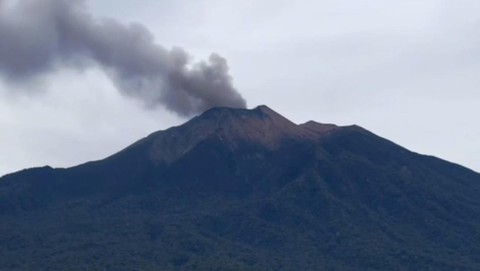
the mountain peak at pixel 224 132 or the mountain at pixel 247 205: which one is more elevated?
the mountain peak at pixel 224 132

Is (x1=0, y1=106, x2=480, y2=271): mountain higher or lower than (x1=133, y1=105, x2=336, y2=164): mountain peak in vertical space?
lower

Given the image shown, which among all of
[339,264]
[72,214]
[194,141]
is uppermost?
[194,141]

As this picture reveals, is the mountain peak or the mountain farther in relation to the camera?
the mountain peak

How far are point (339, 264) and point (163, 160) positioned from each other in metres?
38.4

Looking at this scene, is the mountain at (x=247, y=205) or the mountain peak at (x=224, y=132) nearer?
the mountain at (x=247, y=205)

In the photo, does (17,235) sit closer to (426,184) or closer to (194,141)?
(194,141)

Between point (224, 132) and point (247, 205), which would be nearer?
point (247, 205)

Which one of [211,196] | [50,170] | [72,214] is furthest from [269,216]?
[50,170]

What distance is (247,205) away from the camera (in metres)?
157

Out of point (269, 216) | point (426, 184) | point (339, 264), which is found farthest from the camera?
point (426, 184)

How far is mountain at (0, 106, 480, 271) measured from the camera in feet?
461

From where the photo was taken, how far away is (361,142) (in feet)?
574

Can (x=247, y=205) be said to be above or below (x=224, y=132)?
below

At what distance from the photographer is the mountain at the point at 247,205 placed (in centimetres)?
14062
